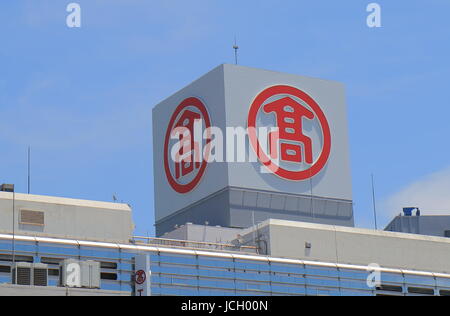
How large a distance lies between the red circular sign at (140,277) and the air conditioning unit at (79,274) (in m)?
8.71

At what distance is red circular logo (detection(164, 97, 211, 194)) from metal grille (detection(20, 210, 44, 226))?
85.5 ft

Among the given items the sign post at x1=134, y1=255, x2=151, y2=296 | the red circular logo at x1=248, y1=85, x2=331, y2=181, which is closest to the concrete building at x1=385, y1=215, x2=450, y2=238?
the red circular logo at x1=248, y1=85, x2=331, y2=181

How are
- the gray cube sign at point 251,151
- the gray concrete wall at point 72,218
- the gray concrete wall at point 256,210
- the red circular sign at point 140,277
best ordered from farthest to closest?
the gray cube sign at point 251,151 → the gray concrete wall at point 256,210 → the red circular sign at point 140,277 → the gray concrete wall at point 72,218

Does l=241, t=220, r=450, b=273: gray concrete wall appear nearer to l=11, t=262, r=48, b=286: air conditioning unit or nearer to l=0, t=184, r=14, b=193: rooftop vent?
l=0, t=184, r=14, b=193: rooftop vent

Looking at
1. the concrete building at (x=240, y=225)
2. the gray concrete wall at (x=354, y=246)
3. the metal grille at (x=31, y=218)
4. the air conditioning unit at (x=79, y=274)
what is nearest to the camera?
the air conditioning unit at (x=79, y=274)

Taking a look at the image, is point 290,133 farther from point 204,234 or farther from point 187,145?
point 204,234

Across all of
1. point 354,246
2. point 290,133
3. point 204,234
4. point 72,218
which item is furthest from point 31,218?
point 290,133

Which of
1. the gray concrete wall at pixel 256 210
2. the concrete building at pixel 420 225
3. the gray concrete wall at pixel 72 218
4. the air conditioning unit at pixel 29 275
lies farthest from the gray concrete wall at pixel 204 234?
the air conditioning unit at pixel 29 275

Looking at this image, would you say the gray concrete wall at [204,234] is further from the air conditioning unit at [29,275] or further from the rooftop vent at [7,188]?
the air conditioning unit at [29,275]

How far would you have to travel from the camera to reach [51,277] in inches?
3723

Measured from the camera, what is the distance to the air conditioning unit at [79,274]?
87.7m

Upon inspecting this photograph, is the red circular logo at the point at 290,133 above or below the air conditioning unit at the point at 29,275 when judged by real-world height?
above
